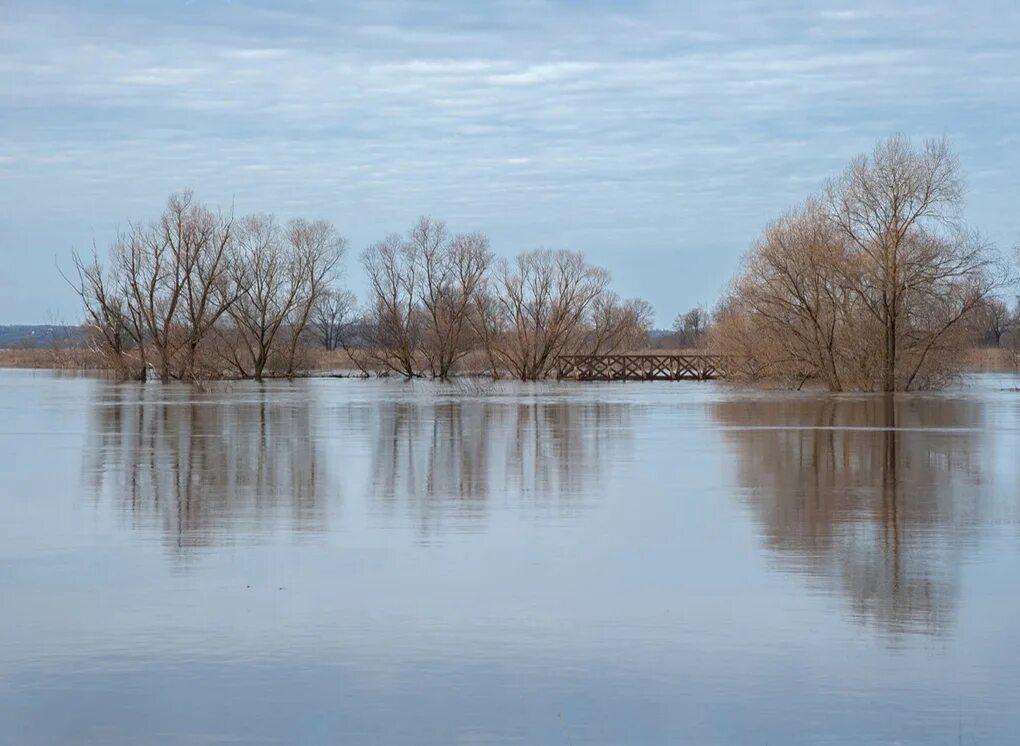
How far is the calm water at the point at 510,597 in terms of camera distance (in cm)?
659

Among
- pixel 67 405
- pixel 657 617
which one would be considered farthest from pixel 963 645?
pixel 67 405

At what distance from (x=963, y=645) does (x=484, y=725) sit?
125 inches

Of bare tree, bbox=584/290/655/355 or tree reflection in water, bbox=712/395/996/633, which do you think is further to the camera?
bare tree, bbox=584/290/655/355

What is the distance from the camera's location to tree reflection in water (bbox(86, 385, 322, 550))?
1314 centimetres

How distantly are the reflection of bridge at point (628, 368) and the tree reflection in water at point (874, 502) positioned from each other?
146 feet

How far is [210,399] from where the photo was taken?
42.5m

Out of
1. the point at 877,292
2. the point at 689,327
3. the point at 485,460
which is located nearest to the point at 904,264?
the point at 877,292

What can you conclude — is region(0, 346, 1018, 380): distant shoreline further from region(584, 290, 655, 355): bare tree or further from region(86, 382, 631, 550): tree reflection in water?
region(86, 382, 631, 550): tree reflection in water

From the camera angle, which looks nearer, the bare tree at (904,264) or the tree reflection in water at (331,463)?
the tree reflection in water at (331,463)

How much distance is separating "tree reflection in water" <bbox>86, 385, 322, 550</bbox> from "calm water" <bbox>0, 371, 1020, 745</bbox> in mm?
96

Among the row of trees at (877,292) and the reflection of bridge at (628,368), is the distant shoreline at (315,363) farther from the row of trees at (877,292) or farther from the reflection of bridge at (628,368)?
the row of trees at (877,292)

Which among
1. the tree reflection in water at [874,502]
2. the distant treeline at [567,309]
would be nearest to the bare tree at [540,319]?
the distant treeline at [567,309]

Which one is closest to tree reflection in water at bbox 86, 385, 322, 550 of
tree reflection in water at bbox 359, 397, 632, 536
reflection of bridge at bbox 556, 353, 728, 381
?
tree reflection in water at bbox 359, 397, 632, 536

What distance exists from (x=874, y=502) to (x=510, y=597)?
6400 mm
